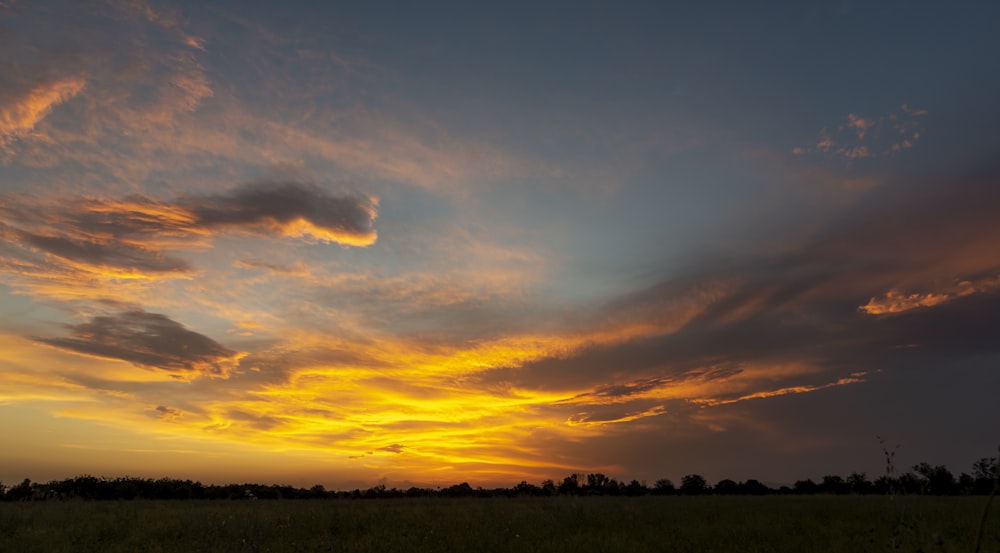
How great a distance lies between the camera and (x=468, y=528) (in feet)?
66.2

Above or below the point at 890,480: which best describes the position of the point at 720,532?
below

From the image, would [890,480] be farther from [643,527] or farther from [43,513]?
[43,513]

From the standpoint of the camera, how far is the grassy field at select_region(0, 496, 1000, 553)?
16906 millimetres

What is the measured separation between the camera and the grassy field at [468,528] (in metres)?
16.9

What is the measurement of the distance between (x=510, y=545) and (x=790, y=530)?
10130 millimetres

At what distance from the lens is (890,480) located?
6.35m

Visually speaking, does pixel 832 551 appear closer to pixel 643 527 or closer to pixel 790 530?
pixel 790 530

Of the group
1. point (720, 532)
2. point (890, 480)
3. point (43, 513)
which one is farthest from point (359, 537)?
point (890, 480)

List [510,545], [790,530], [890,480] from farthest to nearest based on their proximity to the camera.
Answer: [790,530], [510,545], [890,480]

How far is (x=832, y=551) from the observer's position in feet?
51.0

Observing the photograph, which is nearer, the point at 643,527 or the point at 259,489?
the point at 643,527

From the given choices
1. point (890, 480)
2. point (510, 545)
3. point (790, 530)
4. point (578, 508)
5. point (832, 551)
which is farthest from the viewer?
point (578, 508)

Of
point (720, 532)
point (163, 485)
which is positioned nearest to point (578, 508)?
point (720, 532)

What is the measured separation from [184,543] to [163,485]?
84.4 feet
